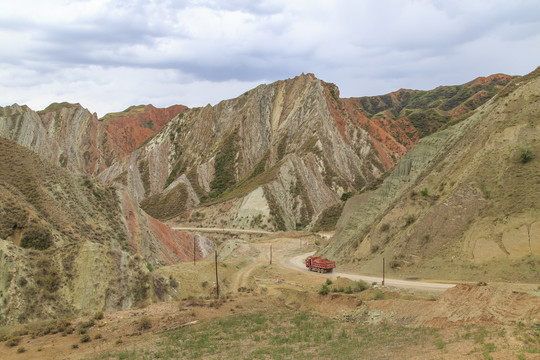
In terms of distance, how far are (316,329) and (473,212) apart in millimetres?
16377

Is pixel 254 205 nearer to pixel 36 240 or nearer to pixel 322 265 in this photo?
pixel 322 265

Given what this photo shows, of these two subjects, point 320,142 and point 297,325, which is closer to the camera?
point 297,325

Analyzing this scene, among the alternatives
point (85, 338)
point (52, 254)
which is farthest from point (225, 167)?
point (85, 338)

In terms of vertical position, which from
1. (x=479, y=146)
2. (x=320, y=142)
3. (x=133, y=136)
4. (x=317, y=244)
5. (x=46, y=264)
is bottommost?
(x=317, y=244)

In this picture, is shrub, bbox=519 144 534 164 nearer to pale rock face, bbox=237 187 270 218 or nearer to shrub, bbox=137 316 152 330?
shrub, bbox=137 316 152 330

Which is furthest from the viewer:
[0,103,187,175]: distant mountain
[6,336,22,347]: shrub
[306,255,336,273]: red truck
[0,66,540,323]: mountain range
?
[0,103,187,175]: distant mountain

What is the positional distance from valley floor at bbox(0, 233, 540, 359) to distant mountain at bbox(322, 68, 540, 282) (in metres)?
5.28

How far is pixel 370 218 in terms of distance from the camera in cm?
4444

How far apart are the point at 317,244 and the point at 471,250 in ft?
106

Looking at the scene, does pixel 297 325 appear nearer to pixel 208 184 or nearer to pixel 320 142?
pixel 320 142

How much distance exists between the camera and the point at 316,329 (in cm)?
2100

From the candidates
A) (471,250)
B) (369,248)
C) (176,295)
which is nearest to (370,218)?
(369,248)

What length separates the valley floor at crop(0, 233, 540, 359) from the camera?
1549cm

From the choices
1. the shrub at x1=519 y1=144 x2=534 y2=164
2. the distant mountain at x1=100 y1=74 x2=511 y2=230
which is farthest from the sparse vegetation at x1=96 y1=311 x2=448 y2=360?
the distant mountain at x1=100 y1=74 x2=511 y2=230
